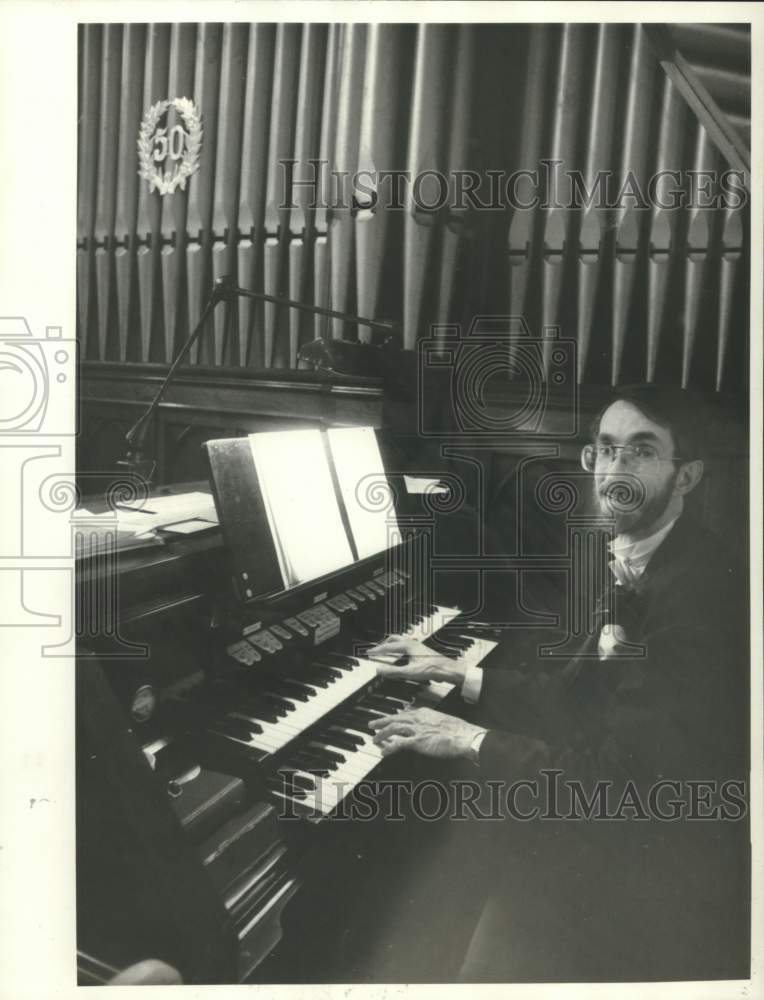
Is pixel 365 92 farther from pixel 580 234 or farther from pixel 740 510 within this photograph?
pixel 740 510

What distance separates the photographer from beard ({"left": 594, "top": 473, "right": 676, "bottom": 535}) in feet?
4.25

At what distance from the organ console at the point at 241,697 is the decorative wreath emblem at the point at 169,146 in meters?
0.53

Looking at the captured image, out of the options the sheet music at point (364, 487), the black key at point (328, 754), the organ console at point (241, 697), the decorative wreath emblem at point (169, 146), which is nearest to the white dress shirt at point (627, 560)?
the organ console at point (241, 697)

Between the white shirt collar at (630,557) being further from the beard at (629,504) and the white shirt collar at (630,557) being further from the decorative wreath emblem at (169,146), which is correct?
the decorative wreath emblem at (169,146)

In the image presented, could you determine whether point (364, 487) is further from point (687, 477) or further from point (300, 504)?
point (687, 477)

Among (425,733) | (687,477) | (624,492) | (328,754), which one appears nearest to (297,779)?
(328,754)

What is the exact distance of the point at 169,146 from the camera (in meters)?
1.30

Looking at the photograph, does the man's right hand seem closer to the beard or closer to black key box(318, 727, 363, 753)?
black key box(318, 727, 363, 753)

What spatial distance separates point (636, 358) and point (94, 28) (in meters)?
1.16

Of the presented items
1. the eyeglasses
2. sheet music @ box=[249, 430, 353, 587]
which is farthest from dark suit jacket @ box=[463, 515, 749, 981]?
sheet music @ box=[249, 430, 353, 587]

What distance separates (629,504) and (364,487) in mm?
488

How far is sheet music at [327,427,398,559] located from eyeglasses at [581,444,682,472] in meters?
0.37

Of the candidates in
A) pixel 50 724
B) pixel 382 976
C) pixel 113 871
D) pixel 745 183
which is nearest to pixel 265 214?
pixel 745 183

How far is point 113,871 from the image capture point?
48.3 inches
